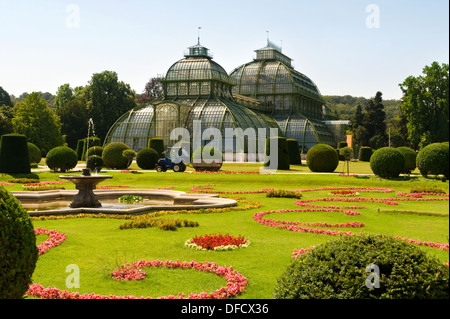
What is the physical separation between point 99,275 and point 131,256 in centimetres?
144

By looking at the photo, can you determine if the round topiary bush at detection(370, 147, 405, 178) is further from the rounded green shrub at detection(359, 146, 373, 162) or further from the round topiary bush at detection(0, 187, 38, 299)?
the rounded green shrub at detection(359, 146, 373, 162)

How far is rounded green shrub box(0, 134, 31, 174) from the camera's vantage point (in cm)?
3169

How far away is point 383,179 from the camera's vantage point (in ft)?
93.9

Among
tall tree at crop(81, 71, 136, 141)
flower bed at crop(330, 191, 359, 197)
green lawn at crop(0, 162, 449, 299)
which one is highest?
tall tree at crop(81, 71, 136, 141)

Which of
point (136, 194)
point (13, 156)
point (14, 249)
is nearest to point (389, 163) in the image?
point (136, 194)

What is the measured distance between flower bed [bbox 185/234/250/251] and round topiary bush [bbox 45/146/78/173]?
90.3ft

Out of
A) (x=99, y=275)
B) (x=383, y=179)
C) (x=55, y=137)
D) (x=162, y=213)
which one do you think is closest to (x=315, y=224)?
(x=162, y=213)

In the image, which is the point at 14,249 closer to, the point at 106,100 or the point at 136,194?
the point at 136,194

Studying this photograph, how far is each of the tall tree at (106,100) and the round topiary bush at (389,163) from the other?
173 feet

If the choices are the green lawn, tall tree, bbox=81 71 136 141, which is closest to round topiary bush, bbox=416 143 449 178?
the green lawn

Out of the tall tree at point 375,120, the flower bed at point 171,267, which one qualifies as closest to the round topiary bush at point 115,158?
the flower bed at point 171,267

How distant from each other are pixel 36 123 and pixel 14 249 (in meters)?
56.2

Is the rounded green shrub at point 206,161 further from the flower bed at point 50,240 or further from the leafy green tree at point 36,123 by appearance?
the leafy green tree at point 36,123

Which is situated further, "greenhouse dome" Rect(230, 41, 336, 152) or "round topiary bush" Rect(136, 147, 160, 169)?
"greenhouse dome" Rect(230, 41, 336, 152)
